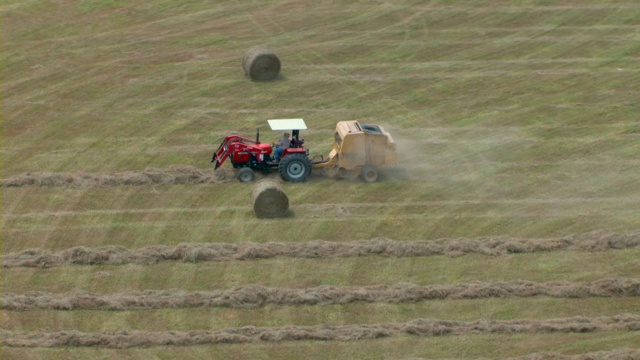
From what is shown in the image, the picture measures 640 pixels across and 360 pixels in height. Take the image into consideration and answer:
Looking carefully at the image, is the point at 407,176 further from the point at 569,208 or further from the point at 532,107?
the point at 532,107

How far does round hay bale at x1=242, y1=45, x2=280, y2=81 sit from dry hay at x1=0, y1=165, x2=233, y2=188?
943 centimetres

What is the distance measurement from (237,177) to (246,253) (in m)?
5.73

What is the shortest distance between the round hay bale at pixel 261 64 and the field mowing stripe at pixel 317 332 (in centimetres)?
1949

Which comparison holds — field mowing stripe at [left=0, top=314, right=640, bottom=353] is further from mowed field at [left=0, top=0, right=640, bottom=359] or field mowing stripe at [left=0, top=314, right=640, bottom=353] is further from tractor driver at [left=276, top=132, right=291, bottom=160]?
tractor driver at [left=276, top=132, right=291, bottom=160]

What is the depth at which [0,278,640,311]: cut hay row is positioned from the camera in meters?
29.2

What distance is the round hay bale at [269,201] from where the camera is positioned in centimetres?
3394

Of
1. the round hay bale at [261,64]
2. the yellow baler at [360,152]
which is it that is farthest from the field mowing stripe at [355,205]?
the round hay bale at [261,64]

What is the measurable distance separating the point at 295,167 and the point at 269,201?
3.06m

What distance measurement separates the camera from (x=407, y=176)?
37.8 meters

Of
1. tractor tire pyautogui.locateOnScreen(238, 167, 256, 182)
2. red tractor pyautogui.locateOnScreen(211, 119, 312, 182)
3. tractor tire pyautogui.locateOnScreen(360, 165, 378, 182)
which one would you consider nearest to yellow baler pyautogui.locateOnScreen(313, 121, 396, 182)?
tractor tire pyautogui.locateOnScreen(360, 165, 378, 182)

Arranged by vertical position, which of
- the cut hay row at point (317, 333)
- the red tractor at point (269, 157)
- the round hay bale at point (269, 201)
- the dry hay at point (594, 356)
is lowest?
the dry hay at point (594, 356)

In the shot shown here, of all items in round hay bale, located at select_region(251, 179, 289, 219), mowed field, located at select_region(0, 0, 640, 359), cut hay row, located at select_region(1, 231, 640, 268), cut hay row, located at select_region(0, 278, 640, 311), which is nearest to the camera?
mowed field, located at select_region(0, 0, 640, 359)

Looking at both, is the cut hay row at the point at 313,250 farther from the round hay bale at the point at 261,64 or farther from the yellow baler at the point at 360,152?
the round hay bale at the point at 261,64

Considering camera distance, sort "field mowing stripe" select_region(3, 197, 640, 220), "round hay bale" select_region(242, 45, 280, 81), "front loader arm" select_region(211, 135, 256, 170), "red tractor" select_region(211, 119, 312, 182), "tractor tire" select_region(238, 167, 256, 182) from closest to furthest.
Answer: "field mowing stripe" select_region(3, 197, 640, 220) → "red tractor" select_region(211, 119, 312, 182) → "tractor tire" select_region(238, 167, 256, 182) → "front loader arm" select_region(211, 135, 256, 170) → "round hay bale" select_region(242, 45, 280, 81)
